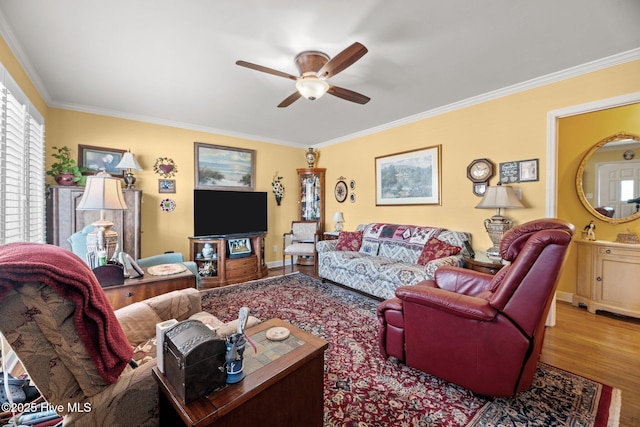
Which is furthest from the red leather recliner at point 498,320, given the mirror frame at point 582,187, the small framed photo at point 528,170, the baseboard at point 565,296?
the mirror frame at point 582,187

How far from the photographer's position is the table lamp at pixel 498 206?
2729 millimetres

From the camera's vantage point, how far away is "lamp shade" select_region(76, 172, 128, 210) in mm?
1979

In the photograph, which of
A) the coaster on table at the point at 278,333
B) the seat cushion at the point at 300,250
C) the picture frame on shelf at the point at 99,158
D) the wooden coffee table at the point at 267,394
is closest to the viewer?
the wooden coffee table at the point at 267,394

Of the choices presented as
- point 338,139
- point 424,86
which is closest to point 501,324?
point 424,86

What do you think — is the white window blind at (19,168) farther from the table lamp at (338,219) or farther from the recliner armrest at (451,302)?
the table lamp at (338,219)

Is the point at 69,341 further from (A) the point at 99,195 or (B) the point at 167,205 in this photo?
(B) the point at 167,205

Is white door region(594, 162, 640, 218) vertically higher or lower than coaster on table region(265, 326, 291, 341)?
higher

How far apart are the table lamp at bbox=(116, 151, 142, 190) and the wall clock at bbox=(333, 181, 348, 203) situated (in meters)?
3.39

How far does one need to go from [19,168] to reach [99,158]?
1446 millimetres

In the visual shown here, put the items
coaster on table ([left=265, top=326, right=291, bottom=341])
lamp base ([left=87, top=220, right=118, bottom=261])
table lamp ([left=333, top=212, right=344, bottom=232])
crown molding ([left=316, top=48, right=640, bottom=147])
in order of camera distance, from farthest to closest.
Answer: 1. table lamp ([left=333, top=212, right=344, bottom=232])
2. crown molding ([left=316, top=48, right=640, bottom=147])
3. lamp base ([left=87, top=220, right=118, bottom=261])
4. coaster on table ([left=265, top=326, right=291, bottom=341])

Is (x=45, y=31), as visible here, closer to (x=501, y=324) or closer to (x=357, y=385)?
(x=357, y=385)

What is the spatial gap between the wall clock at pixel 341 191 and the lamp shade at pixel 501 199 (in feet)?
8.64

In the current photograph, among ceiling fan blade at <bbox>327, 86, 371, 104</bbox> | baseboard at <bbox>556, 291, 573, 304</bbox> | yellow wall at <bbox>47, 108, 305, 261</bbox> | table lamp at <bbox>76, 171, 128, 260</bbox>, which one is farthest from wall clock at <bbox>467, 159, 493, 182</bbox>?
table lamp at <bbox>76, 171, 128, 260</bbox>

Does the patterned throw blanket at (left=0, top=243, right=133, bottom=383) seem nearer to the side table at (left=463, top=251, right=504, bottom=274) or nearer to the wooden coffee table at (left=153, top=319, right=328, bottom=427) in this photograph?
the wooden coffee table at (left=153, top=319, right=328, bottom=427)
